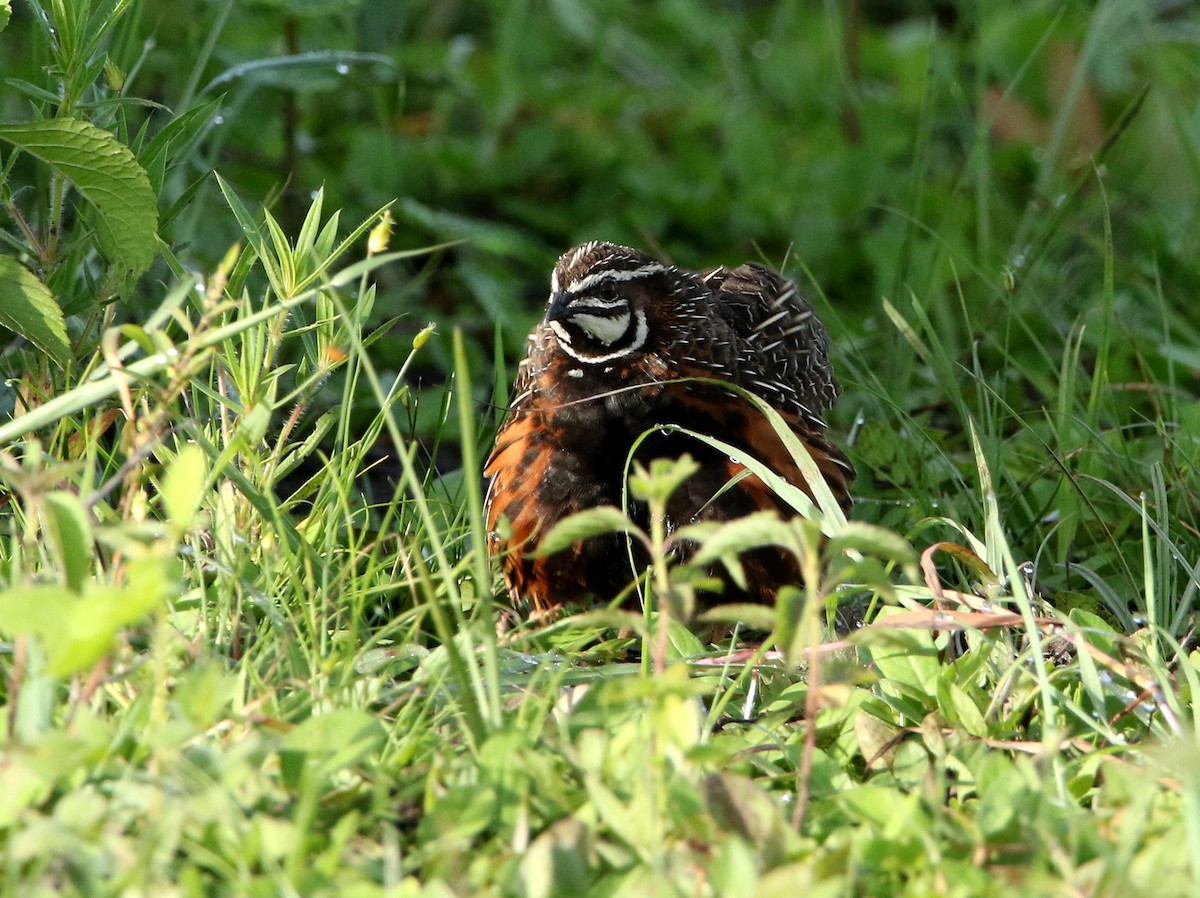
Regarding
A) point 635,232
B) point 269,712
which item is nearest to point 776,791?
point 269,712

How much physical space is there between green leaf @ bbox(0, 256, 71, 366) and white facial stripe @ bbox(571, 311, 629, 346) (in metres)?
1.13

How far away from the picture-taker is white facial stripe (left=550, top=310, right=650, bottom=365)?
141 inches

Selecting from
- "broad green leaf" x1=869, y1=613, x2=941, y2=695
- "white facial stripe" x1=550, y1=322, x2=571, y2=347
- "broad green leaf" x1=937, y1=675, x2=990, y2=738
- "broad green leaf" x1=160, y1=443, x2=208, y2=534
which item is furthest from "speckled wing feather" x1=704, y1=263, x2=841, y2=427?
"broad green leaf" x1=160, y1=443, x2=208, y2=534

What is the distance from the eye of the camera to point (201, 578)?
269 centimetres

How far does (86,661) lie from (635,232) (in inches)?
176

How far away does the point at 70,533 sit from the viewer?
2.12m

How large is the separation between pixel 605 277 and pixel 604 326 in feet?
0.37

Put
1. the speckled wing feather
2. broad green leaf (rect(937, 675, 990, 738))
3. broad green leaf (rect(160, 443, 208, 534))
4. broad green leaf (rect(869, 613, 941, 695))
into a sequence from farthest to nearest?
the speckled wing feather → broad green leaf (rect(869, 613, 941, 695)) → broad green leaf (rect(937, 675, 990, 738)) → broad green leaf (rect(160, 443, 208, 534))

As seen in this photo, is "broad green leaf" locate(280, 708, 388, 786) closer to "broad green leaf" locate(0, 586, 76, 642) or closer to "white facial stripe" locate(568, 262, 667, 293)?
"broad green leaf" locate(0, 586, 76, 642)

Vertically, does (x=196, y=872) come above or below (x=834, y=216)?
above

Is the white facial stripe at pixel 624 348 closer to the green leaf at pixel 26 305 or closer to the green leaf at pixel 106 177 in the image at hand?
the green leaf at pixel 106 177

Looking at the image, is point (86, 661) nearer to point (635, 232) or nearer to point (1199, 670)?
point (1199, 670)

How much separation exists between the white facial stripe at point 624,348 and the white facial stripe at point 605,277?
91mm

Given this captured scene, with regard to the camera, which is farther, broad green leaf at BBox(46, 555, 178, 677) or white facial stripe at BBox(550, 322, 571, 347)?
white facial stripe at BBox(550, 322, 571, 347)
